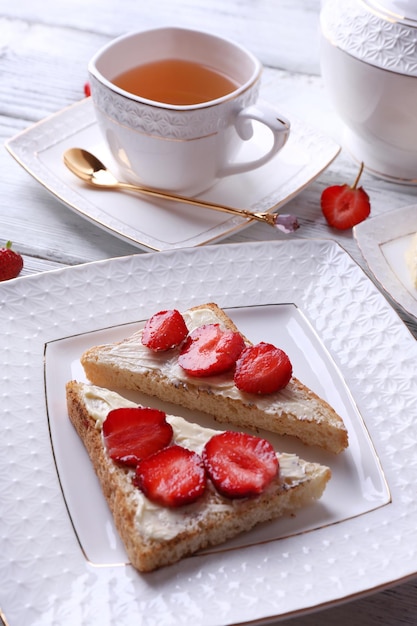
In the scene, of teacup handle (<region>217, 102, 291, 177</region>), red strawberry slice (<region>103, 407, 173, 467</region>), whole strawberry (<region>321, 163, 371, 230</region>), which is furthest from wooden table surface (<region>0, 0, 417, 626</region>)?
red strawberry slice (<region>103, 407, 173, 467</region>)

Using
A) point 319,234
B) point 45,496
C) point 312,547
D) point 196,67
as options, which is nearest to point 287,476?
point 312,547

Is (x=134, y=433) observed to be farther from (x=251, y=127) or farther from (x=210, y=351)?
(x=251, y=127)

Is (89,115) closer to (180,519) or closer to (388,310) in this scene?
(388,310)

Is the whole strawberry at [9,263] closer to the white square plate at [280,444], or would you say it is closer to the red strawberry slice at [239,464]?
the white square plate at [280,444]

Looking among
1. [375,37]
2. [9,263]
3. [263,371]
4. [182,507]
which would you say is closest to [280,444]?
[263,371]

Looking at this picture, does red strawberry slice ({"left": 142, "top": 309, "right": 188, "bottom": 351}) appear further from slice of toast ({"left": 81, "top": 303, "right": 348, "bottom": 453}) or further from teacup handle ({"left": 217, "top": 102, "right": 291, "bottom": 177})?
teacup handle ({"left": 217, "top": 102, "right": 291, "bottom": 177})
